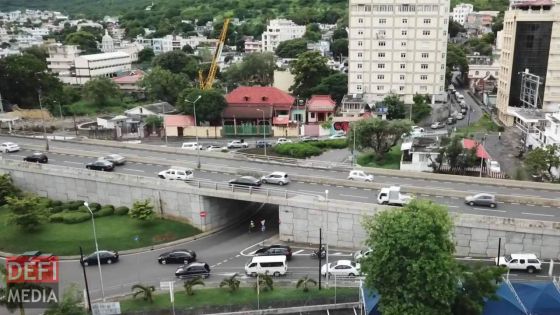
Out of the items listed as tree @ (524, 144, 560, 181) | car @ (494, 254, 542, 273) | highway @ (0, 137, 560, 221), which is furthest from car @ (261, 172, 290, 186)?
tree @ (524, 144, 560, 181)

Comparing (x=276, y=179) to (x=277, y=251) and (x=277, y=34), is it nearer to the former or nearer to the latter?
(x=277, y=251)

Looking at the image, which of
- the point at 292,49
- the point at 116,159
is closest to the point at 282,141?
the point at 116,159

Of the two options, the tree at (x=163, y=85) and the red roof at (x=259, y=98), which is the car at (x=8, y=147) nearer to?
the red roof at (x=259, y=98)

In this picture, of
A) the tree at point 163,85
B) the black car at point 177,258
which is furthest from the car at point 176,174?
the tree at point 163,85

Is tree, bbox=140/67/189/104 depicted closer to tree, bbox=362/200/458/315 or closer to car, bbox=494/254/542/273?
car, bbox=494/254/542/273

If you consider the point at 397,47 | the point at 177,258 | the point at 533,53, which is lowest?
the point at 177,258

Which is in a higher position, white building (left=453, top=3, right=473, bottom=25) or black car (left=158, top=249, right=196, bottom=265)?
white building (left=453, top=3, right=473, bottom=25)
